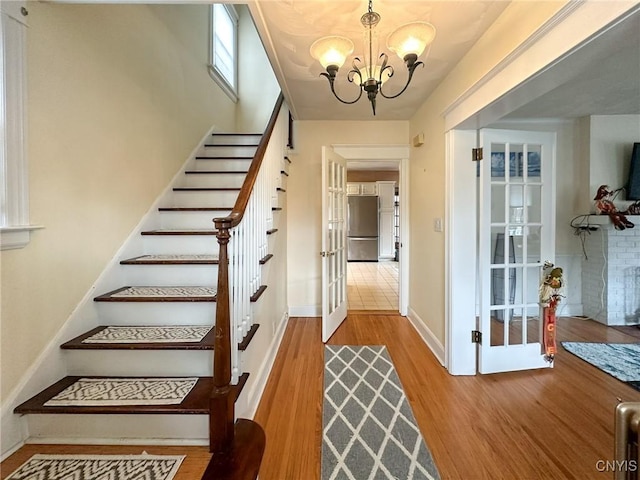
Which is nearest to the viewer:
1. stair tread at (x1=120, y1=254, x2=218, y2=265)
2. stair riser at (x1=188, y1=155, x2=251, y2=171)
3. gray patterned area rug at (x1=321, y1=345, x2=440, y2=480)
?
gray patterned area rug at (x1=321, y1=345, x2=440, y2=480)

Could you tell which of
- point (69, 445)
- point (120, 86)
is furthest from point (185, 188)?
point (69, 445)

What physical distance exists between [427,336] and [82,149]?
3.11 metres

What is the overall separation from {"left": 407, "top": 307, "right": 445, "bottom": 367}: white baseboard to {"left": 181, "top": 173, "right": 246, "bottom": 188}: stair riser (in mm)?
2426

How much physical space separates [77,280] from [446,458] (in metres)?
2.28

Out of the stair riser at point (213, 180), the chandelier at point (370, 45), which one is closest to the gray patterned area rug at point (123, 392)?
the chandelier at point (370, 45)

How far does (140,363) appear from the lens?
1.49m

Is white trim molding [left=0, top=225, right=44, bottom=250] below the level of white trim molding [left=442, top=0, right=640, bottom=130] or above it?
below

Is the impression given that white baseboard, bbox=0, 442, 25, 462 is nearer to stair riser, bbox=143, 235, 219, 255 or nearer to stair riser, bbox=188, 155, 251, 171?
stair riser, bbox=143, 235, 219, 255

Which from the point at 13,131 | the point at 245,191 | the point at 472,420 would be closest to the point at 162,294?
the point at 245,191

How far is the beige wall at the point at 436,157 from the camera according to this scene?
146 cm

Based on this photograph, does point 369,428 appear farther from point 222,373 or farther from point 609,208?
point 609,208

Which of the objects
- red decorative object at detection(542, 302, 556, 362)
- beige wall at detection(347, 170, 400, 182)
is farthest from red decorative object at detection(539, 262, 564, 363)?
beige wall at detection(347, 170, 400, 182)

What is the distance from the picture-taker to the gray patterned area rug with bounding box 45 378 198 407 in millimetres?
1291

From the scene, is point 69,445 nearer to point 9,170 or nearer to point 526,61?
point 9,170
